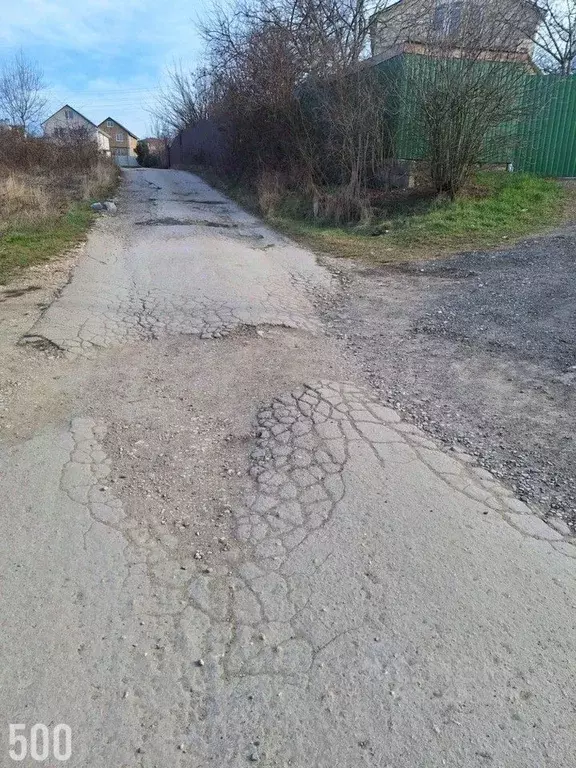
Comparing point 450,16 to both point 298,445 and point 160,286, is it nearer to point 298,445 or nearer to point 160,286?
point 160,286

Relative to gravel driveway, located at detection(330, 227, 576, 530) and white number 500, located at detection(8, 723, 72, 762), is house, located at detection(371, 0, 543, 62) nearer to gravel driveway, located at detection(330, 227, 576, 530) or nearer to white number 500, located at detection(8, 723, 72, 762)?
gravel driveway, located at detection(330, 227, 576, 530)

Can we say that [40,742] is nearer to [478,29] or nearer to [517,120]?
[478,29]

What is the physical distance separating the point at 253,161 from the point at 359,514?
15707 mm

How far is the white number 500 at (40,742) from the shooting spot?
1.72m

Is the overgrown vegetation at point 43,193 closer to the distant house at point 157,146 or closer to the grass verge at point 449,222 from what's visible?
the grass verge at point 449,222

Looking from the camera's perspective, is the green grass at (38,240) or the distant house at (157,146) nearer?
the green grass at (38,240)

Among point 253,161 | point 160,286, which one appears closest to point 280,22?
point 253,161

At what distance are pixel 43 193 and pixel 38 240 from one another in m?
4.35

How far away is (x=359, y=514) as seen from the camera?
285 centimetres

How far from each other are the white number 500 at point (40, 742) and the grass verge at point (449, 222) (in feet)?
26.5

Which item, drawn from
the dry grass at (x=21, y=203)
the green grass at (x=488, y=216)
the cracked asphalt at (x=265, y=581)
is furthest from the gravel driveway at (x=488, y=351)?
the dry grass at (x=21, y=203)

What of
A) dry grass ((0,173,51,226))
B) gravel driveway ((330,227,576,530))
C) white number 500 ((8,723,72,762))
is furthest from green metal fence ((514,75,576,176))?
white number 500 ((8,723,72,762))

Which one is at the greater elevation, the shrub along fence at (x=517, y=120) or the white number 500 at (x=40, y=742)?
the shrub along fence at (x=517, y=120)

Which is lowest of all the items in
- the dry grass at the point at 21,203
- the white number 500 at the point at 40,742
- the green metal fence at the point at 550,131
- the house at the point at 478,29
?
the white number 500 at the point at 40,742
